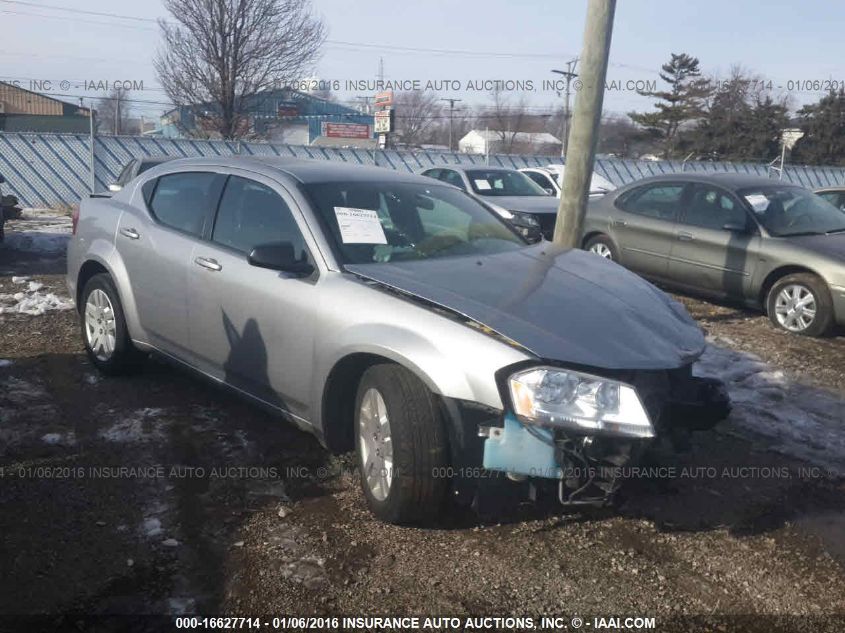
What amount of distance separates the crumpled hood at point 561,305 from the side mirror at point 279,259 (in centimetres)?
26

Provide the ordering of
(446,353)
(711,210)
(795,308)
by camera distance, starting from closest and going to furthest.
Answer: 1. (446,353)
2. (795,308)
3. (711,210)

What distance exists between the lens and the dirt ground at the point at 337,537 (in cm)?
296

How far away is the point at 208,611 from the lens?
9.36ft

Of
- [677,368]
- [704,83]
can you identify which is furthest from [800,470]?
[704,83]

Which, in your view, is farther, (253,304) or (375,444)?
(253,304)

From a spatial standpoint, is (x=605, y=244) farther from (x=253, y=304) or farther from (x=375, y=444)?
(x=375, y=444)

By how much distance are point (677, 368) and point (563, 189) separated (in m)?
3.80

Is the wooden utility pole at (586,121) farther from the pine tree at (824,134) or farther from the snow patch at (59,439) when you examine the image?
the pine tree at (824,134)

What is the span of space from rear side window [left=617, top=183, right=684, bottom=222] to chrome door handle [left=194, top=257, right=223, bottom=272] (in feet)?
19.5

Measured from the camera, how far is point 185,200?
16.1 feet

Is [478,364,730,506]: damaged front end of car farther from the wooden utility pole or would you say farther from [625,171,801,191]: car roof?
[625,171,801,191]: car roof

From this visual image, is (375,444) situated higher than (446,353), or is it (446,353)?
(446,353)

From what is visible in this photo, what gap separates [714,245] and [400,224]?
5.02 m

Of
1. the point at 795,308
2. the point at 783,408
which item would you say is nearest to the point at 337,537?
the point at 783,408
